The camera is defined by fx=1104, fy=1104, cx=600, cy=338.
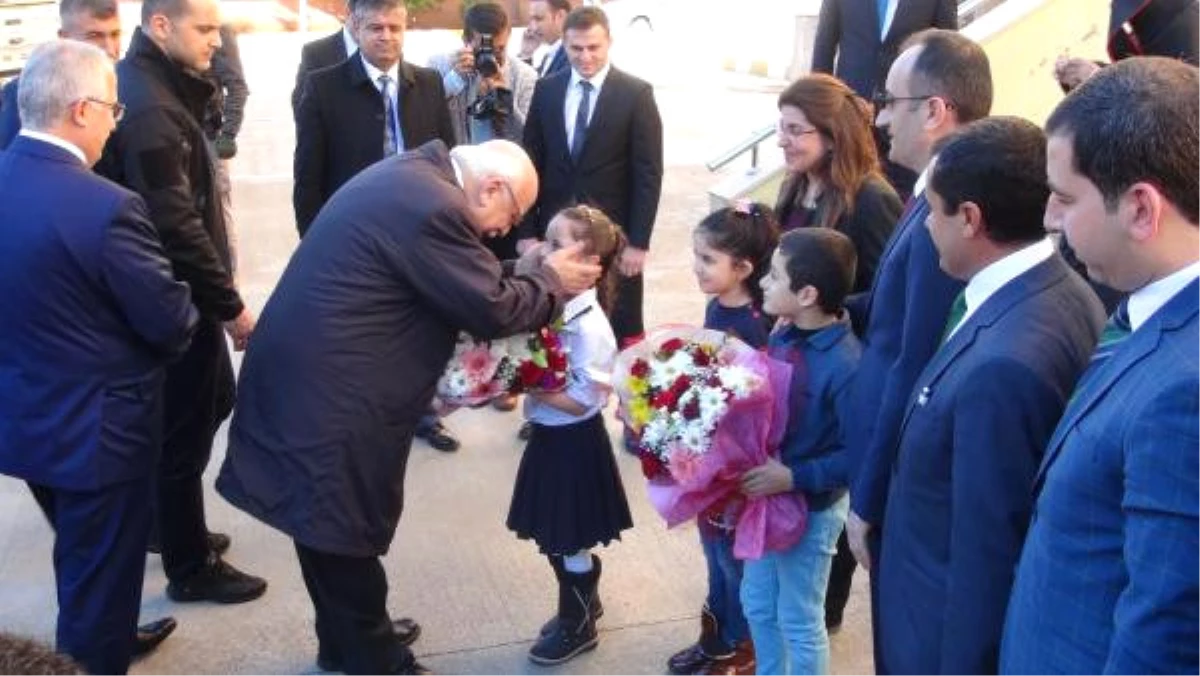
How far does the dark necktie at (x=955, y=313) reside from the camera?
2456 mm

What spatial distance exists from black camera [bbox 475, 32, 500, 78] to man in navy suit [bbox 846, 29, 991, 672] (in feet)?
11.0

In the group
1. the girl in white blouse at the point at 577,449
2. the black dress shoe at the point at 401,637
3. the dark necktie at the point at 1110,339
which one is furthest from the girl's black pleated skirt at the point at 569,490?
the dark necktie at the point at 1110,339

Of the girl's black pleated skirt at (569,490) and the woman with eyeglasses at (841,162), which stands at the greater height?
the woman with eyeglasses at (841,162)

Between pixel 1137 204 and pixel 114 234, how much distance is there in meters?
2.63

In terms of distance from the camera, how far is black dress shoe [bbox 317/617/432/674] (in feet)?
12.3

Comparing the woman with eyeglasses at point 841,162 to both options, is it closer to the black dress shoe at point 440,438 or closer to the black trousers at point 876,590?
the black trousers at point 876,590

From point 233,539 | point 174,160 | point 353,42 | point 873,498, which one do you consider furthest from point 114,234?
point 353,42

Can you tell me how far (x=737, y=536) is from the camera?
321 centimetres

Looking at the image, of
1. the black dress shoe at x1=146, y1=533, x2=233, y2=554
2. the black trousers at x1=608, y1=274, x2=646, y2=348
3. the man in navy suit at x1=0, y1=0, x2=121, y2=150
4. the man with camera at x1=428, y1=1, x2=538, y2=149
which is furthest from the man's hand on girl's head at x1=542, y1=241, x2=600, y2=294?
the man with camera at x1=428, y1=1, x2=538, y2=149

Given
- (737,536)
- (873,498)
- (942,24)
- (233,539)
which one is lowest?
(233,539)

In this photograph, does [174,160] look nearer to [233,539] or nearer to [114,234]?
[114,234]

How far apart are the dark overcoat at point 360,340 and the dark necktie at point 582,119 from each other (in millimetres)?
2226

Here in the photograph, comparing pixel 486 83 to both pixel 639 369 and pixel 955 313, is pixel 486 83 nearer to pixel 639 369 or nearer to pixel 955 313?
pixel 639 369

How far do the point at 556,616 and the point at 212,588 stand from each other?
1.33 meters
